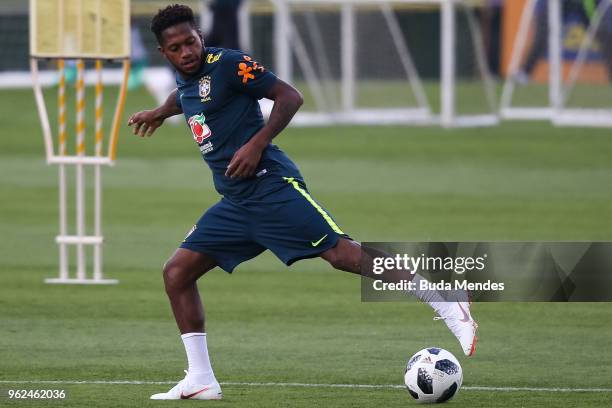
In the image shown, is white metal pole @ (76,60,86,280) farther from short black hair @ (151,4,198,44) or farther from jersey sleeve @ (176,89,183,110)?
short black hair @ (151,4,198,44)

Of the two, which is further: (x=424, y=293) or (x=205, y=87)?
(x=205, y=87)

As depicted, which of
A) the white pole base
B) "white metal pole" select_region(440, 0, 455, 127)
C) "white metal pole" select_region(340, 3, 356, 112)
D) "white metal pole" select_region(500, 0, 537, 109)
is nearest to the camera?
the white pole base

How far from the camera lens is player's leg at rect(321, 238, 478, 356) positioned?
7.50 meters

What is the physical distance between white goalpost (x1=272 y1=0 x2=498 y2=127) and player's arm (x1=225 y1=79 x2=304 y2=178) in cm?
1767

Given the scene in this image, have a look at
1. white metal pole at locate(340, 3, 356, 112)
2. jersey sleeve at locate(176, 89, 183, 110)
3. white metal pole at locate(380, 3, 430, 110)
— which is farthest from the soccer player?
white metal pole at locate(380, 3, 430, 110)

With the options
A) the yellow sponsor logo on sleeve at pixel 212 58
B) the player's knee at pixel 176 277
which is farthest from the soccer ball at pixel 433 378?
the yellow sponsor logo on sleeve at pixel 212 58

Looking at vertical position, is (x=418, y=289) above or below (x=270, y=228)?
below

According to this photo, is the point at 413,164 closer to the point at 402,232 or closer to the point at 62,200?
the point at 402,232

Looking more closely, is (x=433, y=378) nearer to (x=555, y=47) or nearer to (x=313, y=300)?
(x=313, y=300)

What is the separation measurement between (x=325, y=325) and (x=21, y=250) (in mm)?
4438

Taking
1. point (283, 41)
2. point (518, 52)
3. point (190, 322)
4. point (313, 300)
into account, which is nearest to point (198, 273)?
point (190, 322)

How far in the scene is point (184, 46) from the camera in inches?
297

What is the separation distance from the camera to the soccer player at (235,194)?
755 centimetres

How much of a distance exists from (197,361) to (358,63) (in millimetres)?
18648
